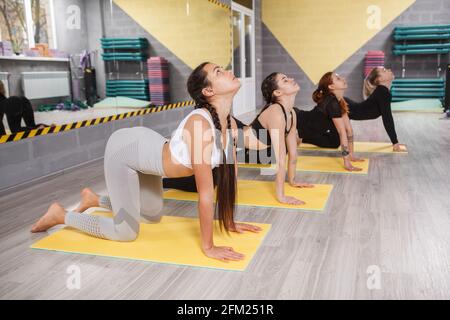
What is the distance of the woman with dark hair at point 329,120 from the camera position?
12.8 feet

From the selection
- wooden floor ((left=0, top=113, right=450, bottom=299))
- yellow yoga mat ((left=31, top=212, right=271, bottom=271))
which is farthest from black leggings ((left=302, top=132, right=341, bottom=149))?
yellow yoga mat ((left=31, top=212, right=271, bottom=271))

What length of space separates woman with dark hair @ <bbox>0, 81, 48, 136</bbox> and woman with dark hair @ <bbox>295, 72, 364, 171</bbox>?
2.49 metres

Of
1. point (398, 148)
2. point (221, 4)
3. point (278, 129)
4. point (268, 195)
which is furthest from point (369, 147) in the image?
point (221, 4)

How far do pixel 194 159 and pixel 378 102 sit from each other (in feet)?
10.6

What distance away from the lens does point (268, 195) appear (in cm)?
320

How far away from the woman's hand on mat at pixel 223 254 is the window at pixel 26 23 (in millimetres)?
3988

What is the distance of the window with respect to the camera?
16.9 ft

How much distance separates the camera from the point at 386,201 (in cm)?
304

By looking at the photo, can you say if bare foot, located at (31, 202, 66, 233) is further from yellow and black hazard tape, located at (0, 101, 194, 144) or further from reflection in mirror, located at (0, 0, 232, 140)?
reflection in mirror, located at (0, 0, 232, 140)

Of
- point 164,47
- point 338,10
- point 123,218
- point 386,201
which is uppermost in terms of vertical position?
point 338,10

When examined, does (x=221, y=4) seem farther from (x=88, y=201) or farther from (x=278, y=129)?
(x=88, y=201)

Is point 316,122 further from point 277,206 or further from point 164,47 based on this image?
point 164,47
